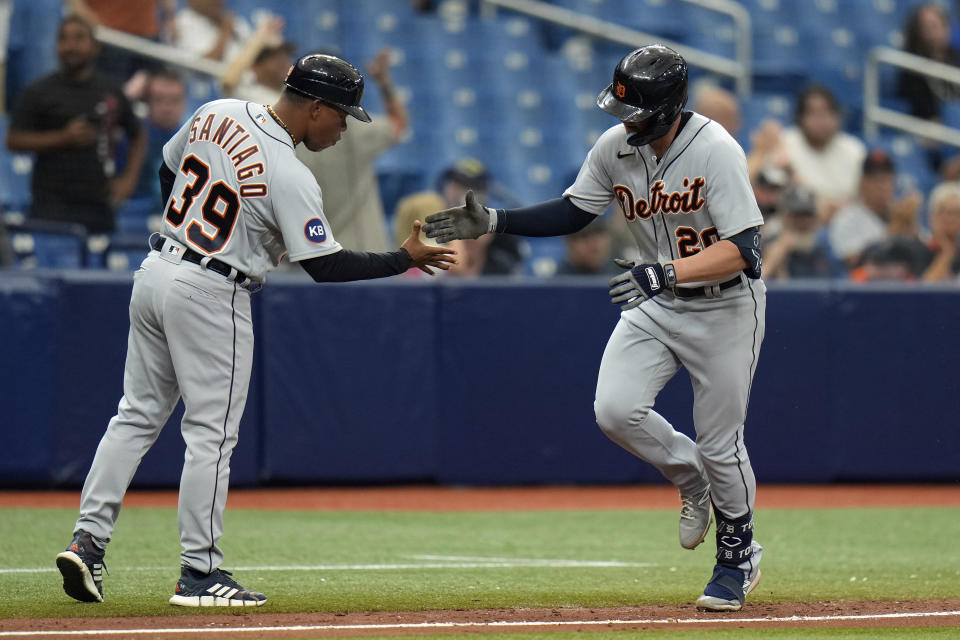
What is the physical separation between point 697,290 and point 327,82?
1.48 meters

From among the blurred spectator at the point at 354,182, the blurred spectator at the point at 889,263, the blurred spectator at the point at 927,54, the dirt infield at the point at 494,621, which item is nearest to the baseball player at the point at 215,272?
the dirt infield at the point at 494,621

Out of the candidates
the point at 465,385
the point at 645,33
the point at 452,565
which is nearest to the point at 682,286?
the point at 452,565

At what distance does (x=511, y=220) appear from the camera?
18.2 ft

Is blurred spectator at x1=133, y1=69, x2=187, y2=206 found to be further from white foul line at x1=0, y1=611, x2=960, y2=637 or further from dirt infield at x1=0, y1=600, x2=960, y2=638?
white foul line at x1=0, y1=611, x2=960, y2=637

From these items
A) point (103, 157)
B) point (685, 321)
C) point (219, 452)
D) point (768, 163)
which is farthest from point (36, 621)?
point (768, 163)

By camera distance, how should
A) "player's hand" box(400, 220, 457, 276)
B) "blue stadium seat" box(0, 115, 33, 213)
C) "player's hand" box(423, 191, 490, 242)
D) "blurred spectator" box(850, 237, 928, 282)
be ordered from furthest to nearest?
"blue stadium seat" box(0, 115, 33, 213) → "blurred spectator" box(850, 237, 928, 282) → "player's hand" box(423, 191, 490, 242) → "player's hand" box(400, 220, 457, 276)

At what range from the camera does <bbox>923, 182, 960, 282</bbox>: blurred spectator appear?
10.8 meters

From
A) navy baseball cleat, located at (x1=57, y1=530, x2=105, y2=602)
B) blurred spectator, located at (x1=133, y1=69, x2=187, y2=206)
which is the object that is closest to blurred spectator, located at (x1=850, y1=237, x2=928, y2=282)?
blurred spectator, located at (x1=133, y1=69, x2=187, y2=206)

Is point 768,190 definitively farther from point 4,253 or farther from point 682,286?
point 682,286

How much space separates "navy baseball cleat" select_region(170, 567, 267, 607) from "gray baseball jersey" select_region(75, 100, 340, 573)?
39 mm

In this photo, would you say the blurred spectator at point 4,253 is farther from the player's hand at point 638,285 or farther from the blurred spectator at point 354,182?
the player's hand at point 638,285

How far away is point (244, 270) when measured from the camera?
5.03 m

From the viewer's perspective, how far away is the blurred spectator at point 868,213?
11.7m

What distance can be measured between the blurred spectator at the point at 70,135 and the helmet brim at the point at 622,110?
18.9 feet
